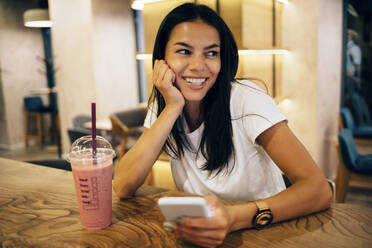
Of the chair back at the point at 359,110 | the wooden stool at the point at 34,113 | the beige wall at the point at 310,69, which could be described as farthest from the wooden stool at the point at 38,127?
the chair back at the point at 359,110

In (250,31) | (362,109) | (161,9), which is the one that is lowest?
(362,109)

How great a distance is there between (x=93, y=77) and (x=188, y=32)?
13.1 ft

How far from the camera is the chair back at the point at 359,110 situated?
14.8 ft

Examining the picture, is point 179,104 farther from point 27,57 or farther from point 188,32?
point 27,57

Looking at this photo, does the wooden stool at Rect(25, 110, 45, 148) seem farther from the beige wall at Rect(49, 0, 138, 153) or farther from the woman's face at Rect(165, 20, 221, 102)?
the woman's face at Rect(165, 20, 221, 102)

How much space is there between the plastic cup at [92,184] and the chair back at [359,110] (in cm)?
439

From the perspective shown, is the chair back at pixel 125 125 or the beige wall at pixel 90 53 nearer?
the chair back at pixel 125 125

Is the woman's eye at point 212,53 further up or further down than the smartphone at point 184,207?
further up

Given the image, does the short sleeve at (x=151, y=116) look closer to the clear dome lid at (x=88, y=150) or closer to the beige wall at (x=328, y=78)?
the clear dome lid at (x=88, y=150)

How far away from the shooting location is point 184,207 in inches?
28.6

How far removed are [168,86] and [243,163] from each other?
1.42 feet

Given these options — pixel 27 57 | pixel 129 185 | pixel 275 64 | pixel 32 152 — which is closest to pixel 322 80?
pixel 275 64

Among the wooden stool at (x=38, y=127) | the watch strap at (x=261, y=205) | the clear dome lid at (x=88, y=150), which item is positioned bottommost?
the wooden stool at (x=38, y=127)

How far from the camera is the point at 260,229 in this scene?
2.94ft
